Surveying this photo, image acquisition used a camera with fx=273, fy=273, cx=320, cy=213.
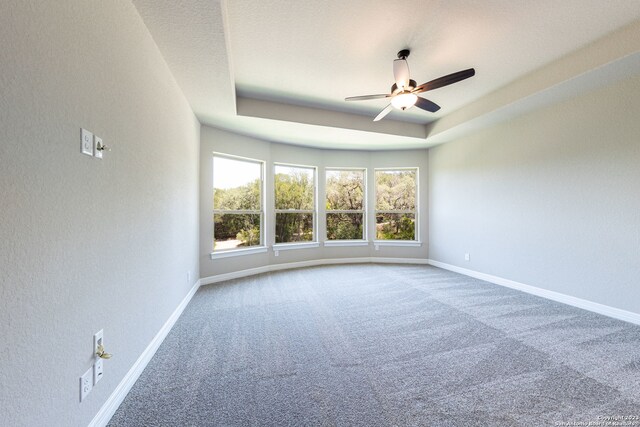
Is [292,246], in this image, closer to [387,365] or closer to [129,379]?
[387,365]

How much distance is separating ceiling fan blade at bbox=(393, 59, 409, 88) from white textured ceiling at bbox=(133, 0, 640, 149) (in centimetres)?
21

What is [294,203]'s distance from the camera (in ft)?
17.5

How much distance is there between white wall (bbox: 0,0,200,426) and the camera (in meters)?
0.93

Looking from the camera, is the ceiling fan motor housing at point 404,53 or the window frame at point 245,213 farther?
the window frame at point 245,213

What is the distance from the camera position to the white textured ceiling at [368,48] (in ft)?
6.94

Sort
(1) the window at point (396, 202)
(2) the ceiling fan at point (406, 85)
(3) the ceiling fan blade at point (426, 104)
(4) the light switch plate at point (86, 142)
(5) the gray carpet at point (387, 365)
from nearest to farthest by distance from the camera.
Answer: (4) the light switch plate at point (86, 142), (5) the gray carpet at point (387, 365), (2) the ceiling fan at point (406, 85), (3) the ceiling fan blade at point (426, 104), (1) the window at point (396, 202)

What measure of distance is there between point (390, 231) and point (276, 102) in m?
3.49

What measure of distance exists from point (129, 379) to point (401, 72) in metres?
3.26

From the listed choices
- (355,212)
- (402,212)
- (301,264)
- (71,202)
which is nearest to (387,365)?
(71,202)

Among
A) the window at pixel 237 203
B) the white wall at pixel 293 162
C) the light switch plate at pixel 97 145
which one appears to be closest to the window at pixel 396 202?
the white wall at pixel 293 162

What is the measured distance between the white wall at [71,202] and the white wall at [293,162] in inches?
75.7

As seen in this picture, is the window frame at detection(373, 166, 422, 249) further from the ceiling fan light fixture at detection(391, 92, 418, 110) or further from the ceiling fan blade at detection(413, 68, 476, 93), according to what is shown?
the ceiling fan blade at detection(413, 68, 476, 93)

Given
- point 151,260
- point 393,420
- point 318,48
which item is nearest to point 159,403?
point 151,260

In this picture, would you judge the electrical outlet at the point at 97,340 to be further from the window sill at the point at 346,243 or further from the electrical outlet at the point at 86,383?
the window sill at the point at 346,243
